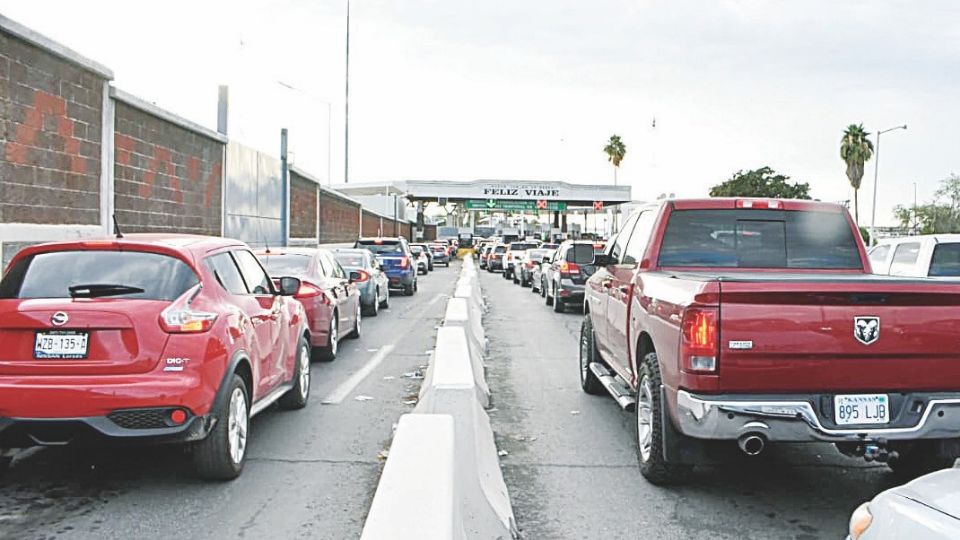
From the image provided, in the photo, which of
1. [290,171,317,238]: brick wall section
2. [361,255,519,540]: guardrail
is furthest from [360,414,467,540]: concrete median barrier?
[290,171,317,238]: brick wall section

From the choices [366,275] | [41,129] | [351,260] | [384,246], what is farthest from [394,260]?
[41,129]

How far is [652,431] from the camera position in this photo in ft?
20.4

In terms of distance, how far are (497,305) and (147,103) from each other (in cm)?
1073

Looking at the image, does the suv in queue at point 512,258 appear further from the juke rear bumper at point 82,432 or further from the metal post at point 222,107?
the juke rear bumper at point 82,432

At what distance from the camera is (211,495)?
6266 mm

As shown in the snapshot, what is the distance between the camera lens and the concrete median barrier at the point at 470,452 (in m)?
5.12

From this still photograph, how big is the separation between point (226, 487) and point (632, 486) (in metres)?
2.80

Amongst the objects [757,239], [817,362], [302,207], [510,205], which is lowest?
[817,362]

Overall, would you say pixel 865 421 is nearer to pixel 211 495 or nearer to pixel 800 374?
pixel 800 374

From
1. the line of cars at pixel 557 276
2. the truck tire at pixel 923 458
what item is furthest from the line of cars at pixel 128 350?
the line of cars at pixel 557 276

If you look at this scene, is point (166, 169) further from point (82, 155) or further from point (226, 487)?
point (226, 487)

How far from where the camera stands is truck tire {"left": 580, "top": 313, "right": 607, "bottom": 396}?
32.2 ft

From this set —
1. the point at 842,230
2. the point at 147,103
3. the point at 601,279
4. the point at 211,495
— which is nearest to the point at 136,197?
the point at 147,103

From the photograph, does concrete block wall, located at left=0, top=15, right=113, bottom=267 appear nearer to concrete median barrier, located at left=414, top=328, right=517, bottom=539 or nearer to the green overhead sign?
concrete median barrier, located at left=414, top=328, right=517, bottom=539
